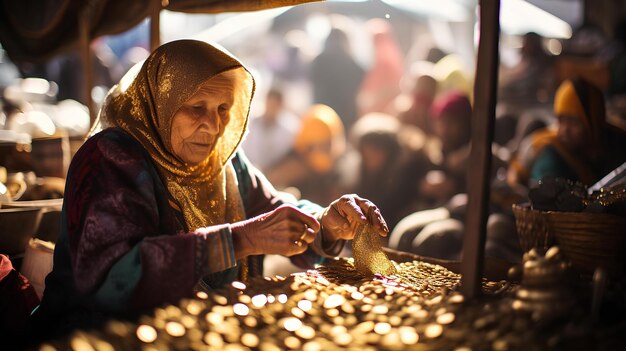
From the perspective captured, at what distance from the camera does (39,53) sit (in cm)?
393

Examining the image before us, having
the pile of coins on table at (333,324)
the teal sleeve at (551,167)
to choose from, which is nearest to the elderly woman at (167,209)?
the pile of coins on table at (333,324)

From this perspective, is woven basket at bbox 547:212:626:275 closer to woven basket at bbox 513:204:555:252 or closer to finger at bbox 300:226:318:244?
woven basket at bbox 513:204:555:252

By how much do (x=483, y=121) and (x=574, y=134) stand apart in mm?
3007

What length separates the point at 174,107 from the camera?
7.07 feet

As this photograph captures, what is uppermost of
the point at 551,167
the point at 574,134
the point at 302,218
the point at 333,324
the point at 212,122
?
the point at 212,122

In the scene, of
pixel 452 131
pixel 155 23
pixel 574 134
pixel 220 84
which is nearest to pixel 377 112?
pixel 452 131

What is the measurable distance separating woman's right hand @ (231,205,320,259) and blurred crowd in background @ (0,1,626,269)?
5.35 ft

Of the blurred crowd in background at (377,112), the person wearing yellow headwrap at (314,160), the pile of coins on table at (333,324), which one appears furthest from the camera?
the person wearing yellow headwrap at (314,160)

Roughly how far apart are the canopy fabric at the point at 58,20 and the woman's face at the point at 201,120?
893 millimetres

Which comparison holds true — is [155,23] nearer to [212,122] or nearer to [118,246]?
[212,122]

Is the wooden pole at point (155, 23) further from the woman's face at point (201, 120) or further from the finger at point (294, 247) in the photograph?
the finger at point (294, 247)

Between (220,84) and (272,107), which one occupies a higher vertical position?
(220,84)

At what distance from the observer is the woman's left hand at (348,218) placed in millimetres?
2203

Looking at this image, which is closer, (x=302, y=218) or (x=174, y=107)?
(x=302, y=218)
